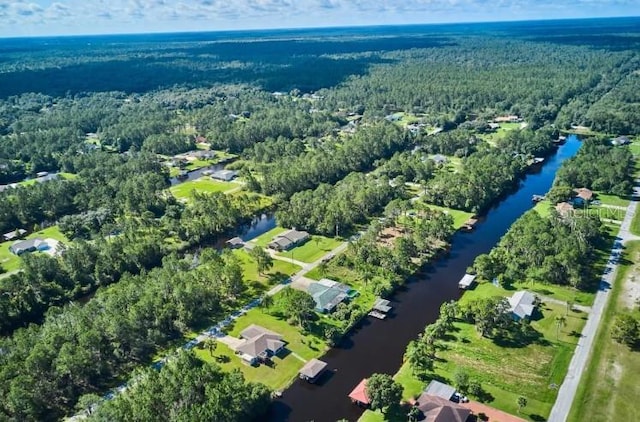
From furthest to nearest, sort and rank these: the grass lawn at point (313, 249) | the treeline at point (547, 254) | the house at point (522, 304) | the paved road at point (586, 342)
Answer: the grass lawn at point (313, 249)
the treeline at point (547, 254)
the house at point (522, 304)
the paved road at point (586, 342)

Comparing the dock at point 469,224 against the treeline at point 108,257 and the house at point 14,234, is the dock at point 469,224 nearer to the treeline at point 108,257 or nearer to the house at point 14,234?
the treeline at point 108,257

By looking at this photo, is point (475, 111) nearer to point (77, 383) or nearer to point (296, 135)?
point (296, 135)

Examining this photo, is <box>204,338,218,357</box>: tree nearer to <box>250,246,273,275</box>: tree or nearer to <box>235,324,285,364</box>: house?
<box>235,324,285,364</box>: house

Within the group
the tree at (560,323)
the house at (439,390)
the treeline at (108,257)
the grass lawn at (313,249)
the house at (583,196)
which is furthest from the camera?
the house at (583,196)

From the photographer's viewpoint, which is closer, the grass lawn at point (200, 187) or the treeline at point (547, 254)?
the treeline at point (547, 254)

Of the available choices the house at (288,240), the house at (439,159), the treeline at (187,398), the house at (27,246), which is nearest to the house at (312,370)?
the treeline at (187,398)

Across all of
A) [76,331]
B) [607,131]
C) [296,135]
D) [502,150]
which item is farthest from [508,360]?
[607,131]

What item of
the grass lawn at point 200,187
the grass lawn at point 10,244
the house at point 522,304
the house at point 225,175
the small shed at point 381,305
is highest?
the house at point 522,304
